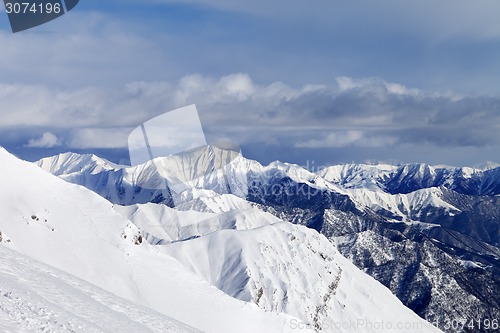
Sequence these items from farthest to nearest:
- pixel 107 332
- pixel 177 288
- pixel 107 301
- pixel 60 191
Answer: pixel 60 191 < pixel 177 288 < pixel 107 301 < pixel 107 332

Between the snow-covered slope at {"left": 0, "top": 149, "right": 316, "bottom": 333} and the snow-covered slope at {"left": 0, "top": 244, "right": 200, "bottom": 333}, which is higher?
the snow-covered slope at {"left": 0, "top": 244, "right": 200, "bottom": 333}

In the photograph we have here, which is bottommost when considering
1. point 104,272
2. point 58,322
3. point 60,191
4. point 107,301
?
point 104,272

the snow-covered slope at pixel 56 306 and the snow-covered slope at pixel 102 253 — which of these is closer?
the snow-covered slope at pixel 56 306

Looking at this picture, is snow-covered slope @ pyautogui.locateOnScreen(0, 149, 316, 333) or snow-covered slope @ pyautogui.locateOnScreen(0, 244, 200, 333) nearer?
snow-covered slope @ pyautogui.locateOnScreen(0, 244, 200, 333)

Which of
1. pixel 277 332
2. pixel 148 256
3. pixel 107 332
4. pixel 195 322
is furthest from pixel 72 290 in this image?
pixel 148 256

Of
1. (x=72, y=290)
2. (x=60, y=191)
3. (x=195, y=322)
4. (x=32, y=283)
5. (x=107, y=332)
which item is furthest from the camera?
(x=60, y=191)

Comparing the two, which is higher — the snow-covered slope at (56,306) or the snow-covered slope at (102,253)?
the snow-covered slope at (56,306)

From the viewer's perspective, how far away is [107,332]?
109 ft

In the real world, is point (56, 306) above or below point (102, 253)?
above

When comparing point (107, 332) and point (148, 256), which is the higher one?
point (107, 332)

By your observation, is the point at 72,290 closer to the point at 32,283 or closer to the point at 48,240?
the point at 32,283

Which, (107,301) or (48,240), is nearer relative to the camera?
(107,301)

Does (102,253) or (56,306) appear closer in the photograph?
(56,306)

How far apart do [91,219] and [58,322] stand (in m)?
87.9
